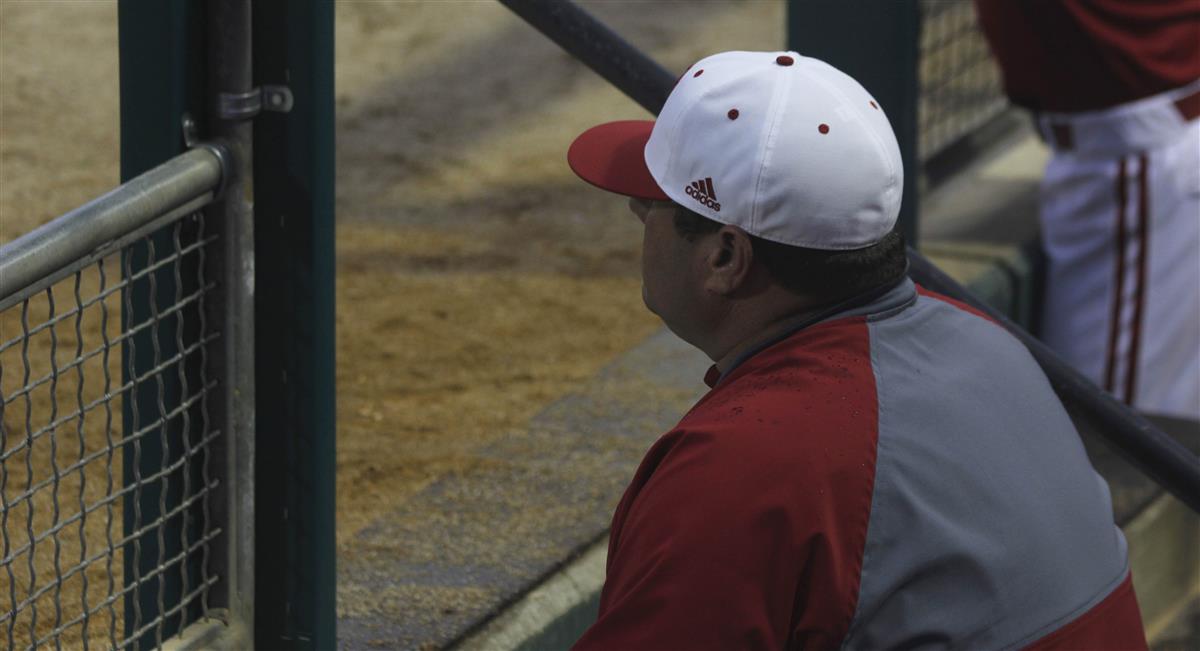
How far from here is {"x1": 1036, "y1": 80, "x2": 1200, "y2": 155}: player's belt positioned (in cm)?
472

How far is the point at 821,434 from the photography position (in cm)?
155

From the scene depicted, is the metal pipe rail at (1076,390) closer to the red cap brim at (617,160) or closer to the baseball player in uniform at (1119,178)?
the red cap brim at (617,160)

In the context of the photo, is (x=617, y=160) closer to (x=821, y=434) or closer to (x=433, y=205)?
(x=821, y=434)

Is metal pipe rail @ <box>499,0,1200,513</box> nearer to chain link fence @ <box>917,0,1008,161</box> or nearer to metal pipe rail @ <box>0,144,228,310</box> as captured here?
metal pipe rail @ <box>0,144,228,310</box>

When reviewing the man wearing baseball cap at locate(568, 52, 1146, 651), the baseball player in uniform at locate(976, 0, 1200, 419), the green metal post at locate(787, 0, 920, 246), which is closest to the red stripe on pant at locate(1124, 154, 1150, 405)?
the baseball player in uniform at locate(976, 0, 1200, 419)

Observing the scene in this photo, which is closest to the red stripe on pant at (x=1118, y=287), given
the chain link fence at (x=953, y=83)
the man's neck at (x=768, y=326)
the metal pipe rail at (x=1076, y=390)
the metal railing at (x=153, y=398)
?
the chain link fence at (x=953, y=83)

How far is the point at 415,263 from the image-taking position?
4.42 m

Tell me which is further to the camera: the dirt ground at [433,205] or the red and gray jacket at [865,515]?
the dirt ground at [433,205]

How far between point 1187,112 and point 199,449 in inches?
131

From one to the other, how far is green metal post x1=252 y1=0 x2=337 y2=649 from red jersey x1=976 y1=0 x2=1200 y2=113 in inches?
114

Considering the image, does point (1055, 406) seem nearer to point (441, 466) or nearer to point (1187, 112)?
point (441, 466)

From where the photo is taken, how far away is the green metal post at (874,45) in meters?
3.68

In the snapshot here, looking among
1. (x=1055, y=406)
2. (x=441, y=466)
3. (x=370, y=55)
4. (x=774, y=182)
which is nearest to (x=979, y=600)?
(x=1055, y=406)

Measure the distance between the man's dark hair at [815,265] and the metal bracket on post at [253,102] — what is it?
0.58m
